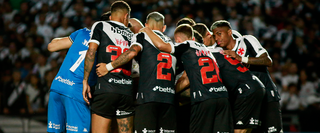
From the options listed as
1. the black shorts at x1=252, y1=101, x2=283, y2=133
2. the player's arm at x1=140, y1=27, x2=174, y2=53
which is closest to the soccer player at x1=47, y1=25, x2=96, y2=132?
the player's arm at x1=140, y1=27, x2=174, y2=53

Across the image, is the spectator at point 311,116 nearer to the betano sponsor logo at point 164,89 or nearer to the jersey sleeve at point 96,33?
the betano sponsor logo at point 164,89

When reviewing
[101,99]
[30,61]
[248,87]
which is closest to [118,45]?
[101,99]

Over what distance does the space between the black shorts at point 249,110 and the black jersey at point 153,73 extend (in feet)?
4.25

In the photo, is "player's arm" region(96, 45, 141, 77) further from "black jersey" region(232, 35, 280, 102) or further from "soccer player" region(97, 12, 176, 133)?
"black jersey" region(232, 35, 280, 102)

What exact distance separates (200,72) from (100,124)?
1.68 m

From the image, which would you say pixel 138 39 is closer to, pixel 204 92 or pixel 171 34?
pixel 204 92

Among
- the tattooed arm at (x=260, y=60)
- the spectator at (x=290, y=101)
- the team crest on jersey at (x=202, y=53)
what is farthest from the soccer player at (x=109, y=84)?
the spectator at (x=290, y=101)

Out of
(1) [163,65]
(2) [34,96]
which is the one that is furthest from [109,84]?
(2) [34,96]

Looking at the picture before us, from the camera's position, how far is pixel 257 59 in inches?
195

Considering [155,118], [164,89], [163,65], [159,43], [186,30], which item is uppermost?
[186,30]

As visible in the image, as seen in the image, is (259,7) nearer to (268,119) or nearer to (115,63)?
(268,119)

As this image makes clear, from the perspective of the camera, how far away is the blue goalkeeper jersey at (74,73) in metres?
4.30

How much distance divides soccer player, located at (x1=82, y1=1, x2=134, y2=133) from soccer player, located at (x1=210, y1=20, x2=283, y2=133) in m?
1.76

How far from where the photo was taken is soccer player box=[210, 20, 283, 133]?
16.3ft
